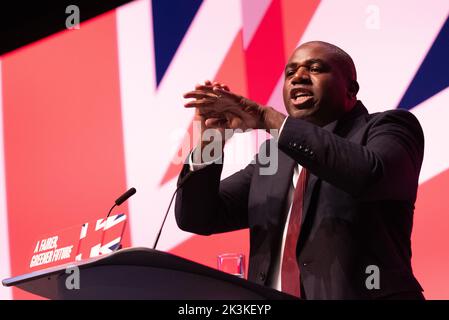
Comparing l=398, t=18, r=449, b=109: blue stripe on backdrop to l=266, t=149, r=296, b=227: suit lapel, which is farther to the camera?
l=398, t=18, r=449, b=109: blue stripe on backdrop

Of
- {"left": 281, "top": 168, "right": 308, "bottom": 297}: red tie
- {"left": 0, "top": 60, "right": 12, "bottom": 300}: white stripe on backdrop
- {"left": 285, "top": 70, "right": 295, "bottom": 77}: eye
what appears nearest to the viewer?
{"left": 281, "top": 168, "right": 308, "bottom": 297}: red tie

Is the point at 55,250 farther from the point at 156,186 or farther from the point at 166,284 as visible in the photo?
the point at 156,186

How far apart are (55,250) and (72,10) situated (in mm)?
2008

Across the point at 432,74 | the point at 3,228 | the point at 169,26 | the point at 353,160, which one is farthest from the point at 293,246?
the point at 3,228

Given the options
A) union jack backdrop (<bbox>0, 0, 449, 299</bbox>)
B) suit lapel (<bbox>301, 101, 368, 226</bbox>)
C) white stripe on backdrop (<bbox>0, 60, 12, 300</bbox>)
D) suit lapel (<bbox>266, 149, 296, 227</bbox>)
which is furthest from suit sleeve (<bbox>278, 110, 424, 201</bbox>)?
white stripe on backdrop (<bbox>0, 60, 12, 300</bbox>)

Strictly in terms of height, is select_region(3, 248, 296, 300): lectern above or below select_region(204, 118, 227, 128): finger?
below

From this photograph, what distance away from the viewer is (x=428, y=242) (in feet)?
7.95

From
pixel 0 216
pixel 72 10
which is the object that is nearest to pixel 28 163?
pixel 0 216

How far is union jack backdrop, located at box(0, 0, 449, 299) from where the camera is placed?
2.50 metres

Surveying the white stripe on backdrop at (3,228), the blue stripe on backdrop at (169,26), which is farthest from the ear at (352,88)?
the white stripe on backdrop at (3,228)

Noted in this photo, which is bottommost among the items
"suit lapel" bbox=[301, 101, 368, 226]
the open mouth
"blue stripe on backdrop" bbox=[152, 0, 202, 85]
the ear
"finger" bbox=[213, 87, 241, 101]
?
"suit lapel" bbox=[301, 101, 368, 226]

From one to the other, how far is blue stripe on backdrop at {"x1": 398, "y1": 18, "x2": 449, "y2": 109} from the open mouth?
2.26ft

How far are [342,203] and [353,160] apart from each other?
21 cm

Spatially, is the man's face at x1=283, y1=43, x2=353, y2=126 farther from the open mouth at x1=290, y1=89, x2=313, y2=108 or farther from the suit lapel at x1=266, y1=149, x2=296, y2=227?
the suit lapel at x1=266, y1=149, x2=296, y2=227
